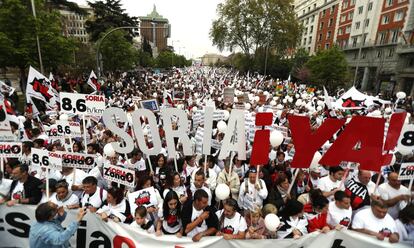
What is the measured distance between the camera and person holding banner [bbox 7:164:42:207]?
389 cm

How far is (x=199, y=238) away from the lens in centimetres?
324

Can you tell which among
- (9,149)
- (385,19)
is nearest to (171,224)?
(9,149)

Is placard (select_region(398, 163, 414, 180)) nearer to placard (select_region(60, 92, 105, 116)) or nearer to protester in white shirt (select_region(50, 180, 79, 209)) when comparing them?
protester in white shirt (select_region(50, 180, 79, 209))

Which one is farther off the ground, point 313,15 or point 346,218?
point 313,15

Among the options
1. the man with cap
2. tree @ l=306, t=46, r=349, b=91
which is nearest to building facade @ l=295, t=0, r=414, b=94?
tree @ l=306, t=46, r=349, b=91

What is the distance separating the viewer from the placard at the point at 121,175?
380 centimetres

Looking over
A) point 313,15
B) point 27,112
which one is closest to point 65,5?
point 27,112

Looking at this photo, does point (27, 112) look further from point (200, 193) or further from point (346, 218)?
point (346, 218)

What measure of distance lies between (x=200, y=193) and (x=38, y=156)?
8.36 feet

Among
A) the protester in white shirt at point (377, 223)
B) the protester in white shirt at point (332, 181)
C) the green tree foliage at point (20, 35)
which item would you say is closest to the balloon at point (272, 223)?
the protester in white shirt at point (377, 223)

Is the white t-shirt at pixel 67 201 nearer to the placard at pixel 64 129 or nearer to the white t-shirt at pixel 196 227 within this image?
the white t-shirt at pixel 196 227

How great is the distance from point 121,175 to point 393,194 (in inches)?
165

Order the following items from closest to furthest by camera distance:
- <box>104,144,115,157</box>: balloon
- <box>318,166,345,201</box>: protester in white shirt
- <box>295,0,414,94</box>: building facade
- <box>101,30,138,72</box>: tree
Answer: <box>318,166,345,201</box>: protester in white shirt → <box>104,144,115,157</box>: balloon → <box>101,30,138,72</box>: tree → <box>295,0,414,94</box>: building facade

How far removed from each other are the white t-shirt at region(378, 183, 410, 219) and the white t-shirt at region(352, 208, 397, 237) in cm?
79
